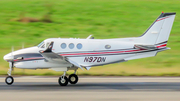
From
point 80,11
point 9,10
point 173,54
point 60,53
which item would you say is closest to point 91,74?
point 60,53

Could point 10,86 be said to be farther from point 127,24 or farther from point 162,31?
point 127,24

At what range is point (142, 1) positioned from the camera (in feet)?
120

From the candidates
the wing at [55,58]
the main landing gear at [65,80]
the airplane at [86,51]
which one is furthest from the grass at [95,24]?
the wing at [55,58]

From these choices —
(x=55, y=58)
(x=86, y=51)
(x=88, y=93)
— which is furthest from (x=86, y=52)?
(x=88, y=93)

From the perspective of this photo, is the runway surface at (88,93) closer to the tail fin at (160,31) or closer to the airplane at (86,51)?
the airplane at (86,51)

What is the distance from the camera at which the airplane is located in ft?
42.6

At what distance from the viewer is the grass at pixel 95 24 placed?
869 inches

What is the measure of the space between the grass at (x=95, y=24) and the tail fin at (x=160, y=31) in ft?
18.0

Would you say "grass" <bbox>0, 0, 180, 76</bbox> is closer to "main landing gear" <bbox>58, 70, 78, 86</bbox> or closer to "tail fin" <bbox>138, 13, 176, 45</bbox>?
"main landing gear" <bbox>58, 70, 78, 86</bbox>

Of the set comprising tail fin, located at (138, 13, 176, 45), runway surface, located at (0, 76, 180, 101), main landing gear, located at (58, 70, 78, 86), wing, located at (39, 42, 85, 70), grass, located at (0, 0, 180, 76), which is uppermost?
grass, located at (0, 0, 180, 76)

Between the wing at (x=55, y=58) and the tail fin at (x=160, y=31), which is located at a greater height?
the tail fin at (x=160, y=31)

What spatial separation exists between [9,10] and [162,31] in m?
24.5

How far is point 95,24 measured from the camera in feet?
99.5

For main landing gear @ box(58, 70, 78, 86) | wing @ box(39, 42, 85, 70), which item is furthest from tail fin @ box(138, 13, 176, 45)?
main landing gear @ box(58, 70, 78, 86)
